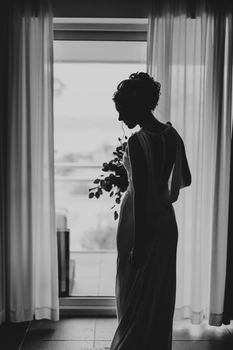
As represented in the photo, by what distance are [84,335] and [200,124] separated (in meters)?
1.74

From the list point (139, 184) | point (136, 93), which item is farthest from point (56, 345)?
point (136, 93)

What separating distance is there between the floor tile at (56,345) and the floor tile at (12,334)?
0.24 feet

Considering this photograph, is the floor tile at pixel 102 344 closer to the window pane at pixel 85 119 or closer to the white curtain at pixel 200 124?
the white curtain at pixel 200 124

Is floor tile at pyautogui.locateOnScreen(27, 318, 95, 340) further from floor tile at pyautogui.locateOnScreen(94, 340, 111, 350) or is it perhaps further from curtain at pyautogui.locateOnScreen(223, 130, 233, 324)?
curtain at pyautogui.locateOnScreen(223, 130, 233, 324)

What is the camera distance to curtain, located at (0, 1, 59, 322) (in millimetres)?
3041

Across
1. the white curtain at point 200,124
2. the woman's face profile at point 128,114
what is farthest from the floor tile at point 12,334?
the woman's face profile at point 128,114

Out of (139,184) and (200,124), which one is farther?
(200,124)

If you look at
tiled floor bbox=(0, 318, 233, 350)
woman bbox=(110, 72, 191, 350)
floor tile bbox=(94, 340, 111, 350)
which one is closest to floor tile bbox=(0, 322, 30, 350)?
tiled floor bbox=(0, 318, 233, 350)

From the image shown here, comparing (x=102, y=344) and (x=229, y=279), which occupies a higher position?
(x=229, y=279)

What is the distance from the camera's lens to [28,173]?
3129 mm

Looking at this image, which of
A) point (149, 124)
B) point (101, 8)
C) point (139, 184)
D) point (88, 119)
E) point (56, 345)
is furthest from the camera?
point (88, 119)

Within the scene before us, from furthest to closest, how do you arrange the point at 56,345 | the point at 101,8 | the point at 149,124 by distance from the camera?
1. the point at 101,8
2. the point at 56,345
3. the point at 149,124

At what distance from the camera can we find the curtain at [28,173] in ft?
9.98

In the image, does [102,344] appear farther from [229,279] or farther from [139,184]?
[139,184]
